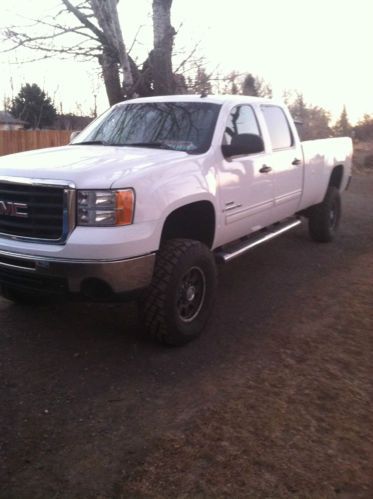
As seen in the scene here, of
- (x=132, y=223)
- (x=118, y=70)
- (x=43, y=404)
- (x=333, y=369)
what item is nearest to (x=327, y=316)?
(x=333, y=369)

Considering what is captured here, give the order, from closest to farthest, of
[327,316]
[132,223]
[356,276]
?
[132,223], [327,316], [356,276]

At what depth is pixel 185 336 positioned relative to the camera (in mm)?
4289

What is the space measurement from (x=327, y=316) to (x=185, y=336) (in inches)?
59.7

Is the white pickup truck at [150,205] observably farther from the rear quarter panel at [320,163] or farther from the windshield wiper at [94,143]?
the rear quarter panel at [320,163]

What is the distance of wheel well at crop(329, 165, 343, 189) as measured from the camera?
26.8ft

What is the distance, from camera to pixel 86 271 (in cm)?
368

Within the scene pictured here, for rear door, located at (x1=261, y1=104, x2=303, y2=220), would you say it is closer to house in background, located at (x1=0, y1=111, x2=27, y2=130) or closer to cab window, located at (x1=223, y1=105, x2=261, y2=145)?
cab window, located at (x1=223, y1=105, x2=261, y2=145)

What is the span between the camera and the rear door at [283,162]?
19.6 ft

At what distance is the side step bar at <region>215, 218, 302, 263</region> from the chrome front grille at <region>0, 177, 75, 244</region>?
1.72 m

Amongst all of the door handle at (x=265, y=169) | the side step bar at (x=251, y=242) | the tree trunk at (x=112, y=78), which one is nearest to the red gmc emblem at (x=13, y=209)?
the side step bar at (x=251, y=242)

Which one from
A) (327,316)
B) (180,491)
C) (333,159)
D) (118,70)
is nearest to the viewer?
(180,491)

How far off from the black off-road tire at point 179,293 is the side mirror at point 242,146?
1.02 metres

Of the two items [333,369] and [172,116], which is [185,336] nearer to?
[333,369]

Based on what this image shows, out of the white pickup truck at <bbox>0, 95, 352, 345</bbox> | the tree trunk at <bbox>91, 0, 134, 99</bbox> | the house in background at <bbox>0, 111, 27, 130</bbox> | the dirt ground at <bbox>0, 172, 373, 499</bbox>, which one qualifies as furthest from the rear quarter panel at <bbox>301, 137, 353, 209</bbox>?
the house in background at <bbox>0, 111, 27, 130</bbox>
